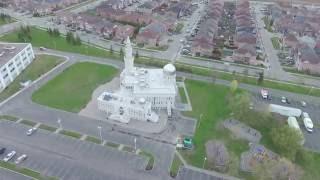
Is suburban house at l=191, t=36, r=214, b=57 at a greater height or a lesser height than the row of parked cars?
greater

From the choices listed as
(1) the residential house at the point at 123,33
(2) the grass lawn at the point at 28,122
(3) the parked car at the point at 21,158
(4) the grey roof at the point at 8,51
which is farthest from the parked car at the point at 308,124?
(4) the grey roof at the point at 8,51

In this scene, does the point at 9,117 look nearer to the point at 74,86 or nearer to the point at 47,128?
the point at 47,128

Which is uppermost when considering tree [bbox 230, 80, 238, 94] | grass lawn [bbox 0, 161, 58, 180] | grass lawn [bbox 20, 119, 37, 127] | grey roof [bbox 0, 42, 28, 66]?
grey roof [bbox 0, 42, 28, 66]

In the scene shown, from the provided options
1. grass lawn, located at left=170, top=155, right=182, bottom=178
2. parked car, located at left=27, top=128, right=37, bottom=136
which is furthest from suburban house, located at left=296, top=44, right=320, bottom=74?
parked car, located at left=27, top=128, right=37, bottom=136

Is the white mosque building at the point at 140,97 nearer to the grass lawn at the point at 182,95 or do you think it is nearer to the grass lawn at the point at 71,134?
the grass lawn at the point at 182,95

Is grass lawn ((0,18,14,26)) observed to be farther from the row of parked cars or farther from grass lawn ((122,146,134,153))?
grass lawn ((122,146,134,153))
